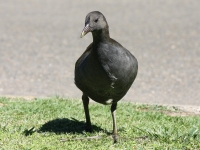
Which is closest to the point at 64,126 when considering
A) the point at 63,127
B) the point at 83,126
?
the point at 63,127

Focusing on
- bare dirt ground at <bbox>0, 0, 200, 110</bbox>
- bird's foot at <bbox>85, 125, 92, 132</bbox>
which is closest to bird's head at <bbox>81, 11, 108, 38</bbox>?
bird's foot at <bbox>85, 125, 92, 132</bbox>

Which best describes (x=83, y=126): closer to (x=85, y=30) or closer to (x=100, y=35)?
(x=100, y=35)

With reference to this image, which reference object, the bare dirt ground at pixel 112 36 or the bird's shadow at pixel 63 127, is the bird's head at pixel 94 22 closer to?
the bird's shadow at pixel 63 127

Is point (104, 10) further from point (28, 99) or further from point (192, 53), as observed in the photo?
point (28, 99)

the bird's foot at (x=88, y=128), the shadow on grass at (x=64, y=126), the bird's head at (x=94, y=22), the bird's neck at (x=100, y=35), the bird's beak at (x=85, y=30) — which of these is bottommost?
the shadow on grass at (x=64, y=126)

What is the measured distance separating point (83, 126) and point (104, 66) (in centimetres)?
127

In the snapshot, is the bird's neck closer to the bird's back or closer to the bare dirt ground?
the bird's back

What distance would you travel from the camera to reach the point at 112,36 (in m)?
13.2

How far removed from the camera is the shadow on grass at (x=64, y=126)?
5.79 m

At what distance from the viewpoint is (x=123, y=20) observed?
15.0 m

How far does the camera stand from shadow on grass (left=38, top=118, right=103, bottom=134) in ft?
19.0

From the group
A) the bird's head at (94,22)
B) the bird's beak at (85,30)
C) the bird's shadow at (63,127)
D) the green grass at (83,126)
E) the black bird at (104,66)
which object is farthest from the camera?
the bird's shadow at (63,127)

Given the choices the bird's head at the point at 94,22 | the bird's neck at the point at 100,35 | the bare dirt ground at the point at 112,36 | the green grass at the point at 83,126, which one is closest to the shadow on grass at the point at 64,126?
the green grass at the point at 83,126

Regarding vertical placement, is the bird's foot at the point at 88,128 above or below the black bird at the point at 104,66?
below
